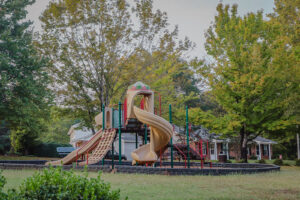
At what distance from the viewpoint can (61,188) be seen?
4.29 meters

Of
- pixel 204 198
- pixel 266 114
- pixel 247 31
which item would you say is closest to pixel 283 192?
pixel 204 198

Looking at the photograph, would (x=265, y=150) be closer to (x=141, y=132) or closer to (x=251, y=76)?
(x=251, y=76)

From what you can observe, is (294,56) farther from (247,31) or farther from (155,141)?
(155,141)

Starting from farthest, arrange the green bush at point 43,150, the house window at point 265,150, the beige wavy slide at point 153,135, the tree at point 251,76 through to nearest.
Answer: the house window at point 265,150 → the green bush at point 43,150 → the tree at point 251,76 → the beige wavy slide at point 153,135

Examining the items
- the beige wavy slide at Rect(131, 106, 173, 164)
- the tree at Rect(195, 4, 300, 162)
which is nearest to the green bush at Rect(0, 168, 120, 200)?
the beige wavy slide at Rect(131, 106, 173, 164)

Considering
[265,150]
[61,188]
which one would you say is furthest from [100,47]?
[265,150]

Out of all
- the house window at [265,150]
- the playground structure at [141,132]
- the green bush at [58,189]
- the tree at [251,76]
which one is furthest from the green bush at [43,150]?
the green bush at [58,189]

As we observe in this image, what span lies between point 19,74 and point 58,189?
22199 mm

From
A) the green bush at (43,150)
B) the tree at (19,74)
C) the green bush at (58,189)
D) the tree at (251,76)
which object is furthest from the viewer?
the green bush at (43,150)

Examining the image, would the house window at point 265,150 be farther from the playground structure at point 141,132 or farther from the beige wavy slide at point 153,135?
the beige wavy slide at point 153,135

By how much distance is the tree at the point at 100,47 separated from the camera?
22.9m

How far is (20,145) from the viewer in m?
35.3

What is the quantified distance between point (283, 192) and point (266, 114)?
42.1 feet

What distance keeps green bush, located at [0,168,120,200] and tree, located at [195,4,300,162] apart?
1638 centimetres
